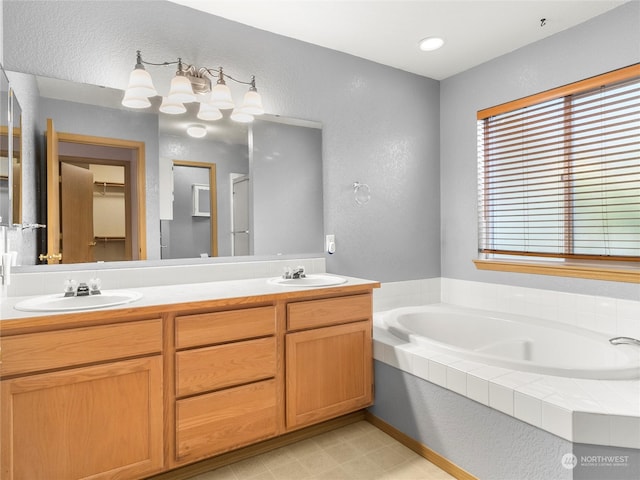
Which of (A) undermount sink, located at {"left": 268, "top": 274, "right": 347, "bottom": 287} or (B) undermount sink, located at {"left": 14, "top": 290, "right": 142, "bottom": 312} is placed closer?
(B) undermount sink, located at {"left": 14, "top": 290, "right": 142, "bottom": 312}

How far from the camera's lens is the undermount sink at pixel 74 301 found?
1.52m

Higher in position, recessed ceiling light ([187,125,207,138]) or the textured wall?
recessed ceiling light ([187,125,207,138])

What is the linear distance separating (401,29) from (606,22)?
3.95 feet

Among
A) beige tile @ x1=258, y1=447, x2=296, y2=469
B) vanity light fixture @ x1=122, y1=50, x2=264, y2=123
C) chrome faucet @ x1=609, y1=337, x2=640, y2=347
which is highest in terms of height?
vanity light fixture @ x1=122, y1=50, x2=264, y2=123

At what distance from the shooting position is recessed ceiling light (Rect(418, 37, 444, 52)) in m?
2.69

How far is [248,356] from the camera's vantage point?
187 centimetres

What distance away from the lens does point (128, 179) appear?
2.11 meters

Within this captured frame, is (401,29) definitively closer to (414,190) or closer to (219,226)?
(414,190)

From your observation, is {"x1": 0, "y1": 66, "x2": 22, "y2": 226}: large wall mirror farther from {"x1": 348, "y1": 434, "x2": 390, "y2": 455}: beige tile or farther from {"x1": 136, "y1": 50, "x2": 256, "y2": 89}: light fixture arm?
{"x1": 348, "y1": 434, "x2": 390, "y2": 455}: beige tile

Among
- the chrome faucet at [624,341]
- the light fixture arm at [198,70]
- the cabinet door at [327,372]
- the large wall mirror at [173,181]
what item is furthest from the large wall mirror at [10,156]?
the chrome faucet at [624,341]

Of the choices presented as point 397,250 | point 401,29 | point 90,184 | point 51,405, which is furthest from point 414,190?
point 51,405

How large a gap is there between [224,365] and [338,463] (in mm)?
789

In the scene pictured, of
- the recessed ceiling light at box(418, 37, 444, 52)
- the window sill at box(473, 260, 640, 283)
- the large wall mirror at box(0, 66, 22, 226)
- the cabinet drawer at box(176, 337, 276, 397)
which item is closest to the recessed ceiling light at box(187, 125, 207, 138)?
the large wall mirror at box(0, 66, 22, 226)

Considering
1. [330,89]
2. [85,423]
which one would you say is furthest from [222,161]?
[85,423]
